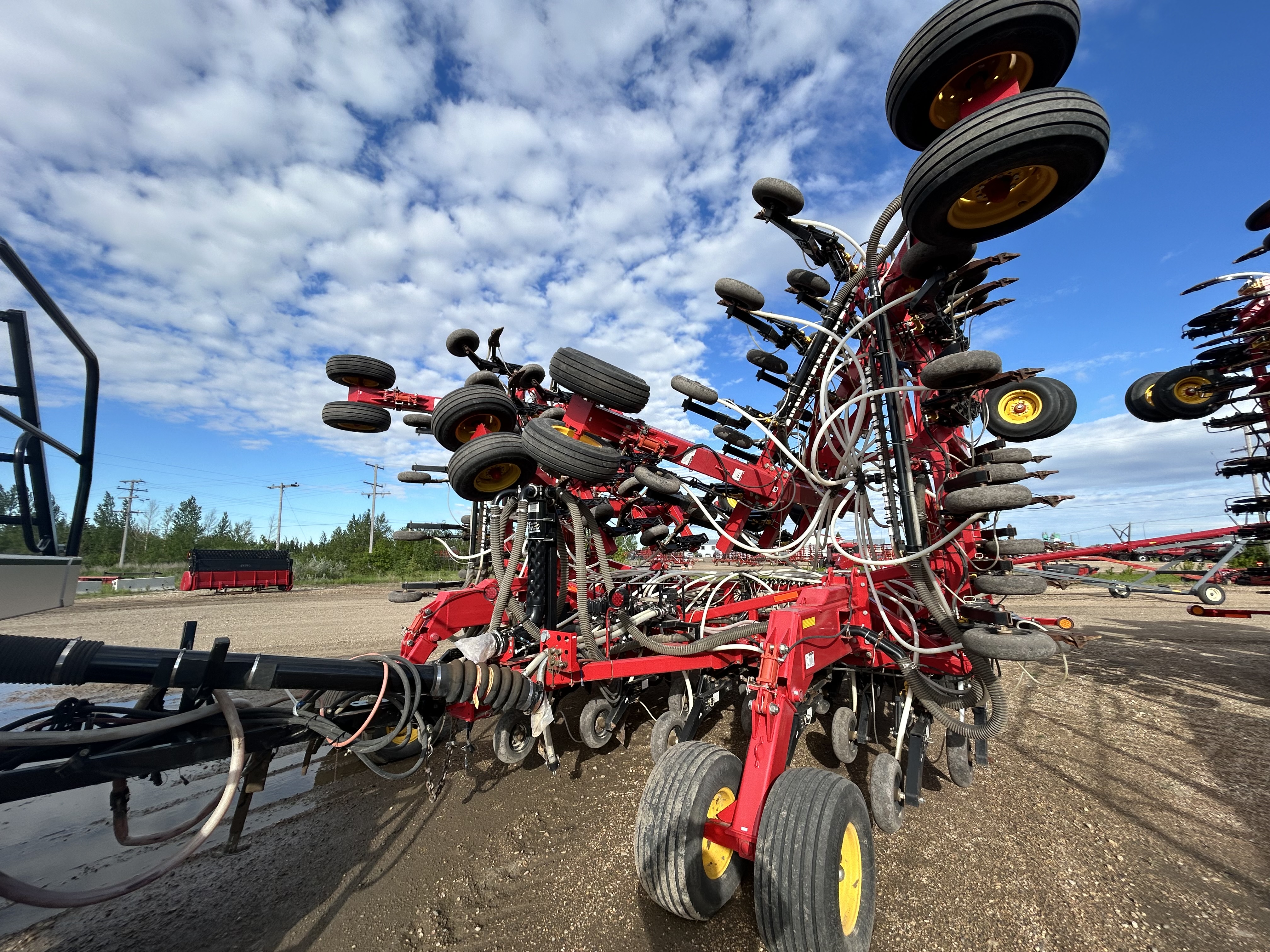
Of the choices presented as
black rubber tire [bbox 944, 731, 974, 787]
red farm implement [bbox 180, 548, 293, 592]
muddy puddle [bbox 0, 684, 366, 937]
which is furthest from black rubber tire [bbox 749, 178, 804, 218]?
red farm implement [bbox 180, 548, 293, 592]

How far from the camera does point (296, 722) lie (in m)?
2.56

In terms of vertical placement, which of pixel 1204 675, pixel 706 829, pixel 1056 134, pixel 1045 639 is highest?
pixel 1056 134

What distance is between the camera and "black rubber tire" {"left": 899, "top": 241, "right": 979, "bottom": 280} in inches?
111

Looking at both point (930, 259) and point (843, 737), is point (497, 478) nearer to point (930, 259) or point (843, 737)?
point (930, 259)

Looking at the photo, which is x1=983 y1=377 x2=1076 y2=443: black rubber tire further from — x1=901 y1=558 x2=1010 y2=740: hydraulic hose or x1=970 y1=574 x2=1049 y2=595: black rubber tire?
x1=901 y1=558 x2=1010 y2=740: hydraulic hose

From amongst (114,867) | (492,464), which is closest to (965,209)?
(492,464)

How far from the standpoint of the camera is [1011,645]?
9.19 feet

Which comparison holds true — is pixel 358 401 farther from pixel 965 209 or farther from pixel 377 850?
pixel 965 209

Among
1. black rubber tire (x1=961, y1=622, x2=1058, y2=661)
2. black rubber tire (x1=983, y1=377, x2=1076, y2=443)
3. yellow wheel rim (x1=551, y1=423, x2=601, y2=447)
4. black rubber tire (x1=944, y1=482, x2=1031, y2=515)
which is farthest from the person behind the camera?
black rubber tire (x1=983, y1=377, x2=1076, y2=443)

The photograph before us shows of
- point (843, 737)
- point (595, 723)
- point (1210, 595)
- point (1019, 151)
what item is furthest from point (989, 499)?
point (1210, 595)

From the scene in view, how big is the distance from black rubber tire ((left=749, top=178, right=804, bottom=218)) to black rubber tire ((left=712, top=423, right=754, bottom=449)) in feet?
7.05

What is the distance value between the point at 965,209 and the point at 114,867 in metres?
5.87

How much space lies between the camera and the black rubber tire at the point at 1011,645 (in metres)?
2.77

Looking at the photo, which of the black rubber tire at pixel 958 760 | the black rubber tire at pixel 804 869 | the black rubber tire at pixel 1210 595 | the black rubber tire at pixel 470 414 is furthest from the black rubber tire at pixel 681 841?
the black rubber tire at pixel 1210 595
